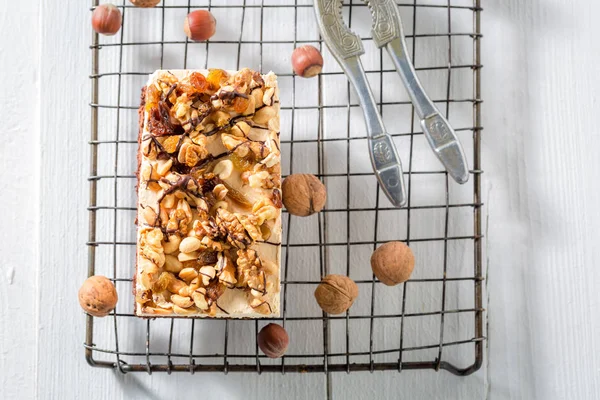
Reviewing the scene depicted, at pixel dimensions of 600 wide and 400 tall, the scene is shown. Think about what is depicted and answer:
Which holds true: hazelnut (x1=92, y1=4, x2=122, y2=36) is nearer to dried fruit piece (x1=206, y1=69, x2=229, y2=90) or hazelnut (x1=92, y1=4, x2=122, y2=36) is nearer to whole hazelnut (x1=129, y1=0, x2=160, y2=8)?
whole hazelnut (x1=129, y1=0, x2=160, y2=8)

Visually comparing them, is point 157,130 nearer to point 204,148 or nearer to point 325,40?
point 204,148

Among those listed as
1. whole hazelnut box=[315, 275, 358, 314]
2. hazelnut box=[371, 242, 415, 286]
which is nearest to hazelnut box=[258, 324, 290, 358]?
whole hazelnut box=[315, 275, 358, 314]

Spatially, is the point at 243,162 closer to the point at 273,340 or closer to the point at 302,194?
the point at 302,194

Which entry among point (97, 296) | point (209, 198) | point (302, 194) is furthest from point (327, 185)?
point (97, 296)

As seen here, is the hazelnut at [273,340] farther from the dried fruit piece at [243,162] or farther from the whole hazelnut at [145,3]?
the whole hazelnut at [145,3]

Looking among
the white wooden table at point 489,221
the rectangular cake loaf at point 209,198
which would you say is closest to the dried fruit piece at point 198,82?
the rectangular cake loaf at point 209,198

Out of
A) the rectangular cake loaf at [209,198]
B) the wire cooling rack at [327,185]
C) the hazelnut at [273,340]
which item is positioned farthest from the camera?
the wire cooling rack at [327,185]
